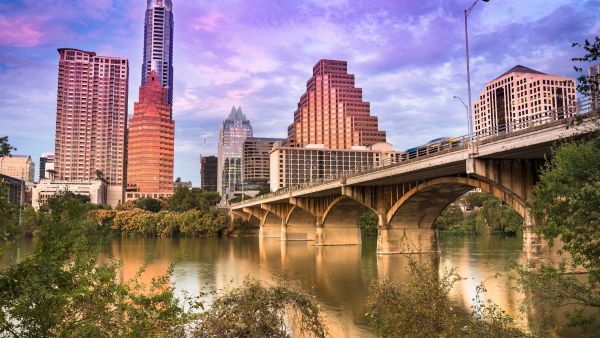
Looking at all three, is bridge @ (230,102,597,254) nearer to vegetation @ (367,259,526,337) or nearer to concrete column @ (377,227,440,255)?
concrete column @ (377,227,440,255)

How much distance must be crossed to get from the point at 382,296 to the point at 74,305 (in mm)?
7365

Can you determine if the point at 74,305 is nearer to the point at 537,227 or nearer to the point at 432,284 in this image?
the point at 432,284

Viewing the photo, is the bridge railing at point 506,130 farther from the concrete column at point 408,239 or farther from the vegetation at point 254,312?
the vegetation at point 254,312

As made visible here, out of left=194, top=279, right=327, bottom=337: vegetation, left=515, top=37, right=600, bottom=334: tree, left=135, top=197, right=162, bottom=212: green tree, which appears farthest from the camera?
left=135, top=197, right=162, bottom=212: green tree

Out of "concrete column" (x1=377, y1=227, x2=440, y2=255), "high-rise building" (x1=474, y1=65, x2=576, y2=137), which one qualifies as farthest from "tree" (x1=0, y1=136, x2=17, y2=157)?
"high-rise building" (x1=474, y1=65, x2=576, y2=137)

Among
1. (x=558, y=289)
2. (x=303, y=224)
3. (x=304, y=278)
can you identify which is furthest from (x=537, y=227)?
(x=303, y=224)

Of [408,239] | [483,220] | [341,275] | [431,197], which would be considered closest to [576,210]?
[341,275]

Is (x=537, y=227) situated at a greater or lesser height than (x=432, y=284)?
greater

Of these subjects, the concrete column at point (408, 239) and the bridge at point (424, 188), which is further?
the concrete column at point (408, 239)

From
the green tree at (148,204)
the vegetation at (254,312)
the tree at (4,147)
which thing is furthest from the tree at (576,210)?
the green tree at (148,204)

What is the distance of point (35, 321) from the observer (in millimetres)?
10164

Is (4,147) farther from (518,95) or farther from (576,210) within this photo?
(518,95)

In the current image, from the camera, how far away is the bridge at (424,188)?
104ft

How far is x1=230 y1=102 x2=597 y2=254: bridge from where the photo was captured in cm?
3169
